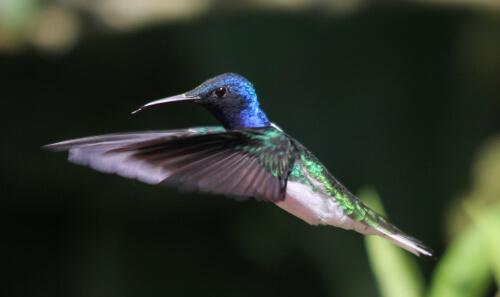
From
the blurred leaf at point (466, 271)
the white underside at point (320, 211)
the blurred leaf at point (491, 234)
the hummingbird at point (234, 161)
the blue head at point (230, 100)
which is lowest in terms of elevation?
the blurred leaf at point (466, 271)

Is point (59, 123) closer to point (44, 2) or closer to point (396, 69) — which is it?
point (44, 2)

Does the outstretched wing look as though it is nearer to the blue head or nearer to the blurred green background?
the blue head

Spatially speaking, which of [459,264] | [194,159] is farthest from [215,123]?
[194,159]

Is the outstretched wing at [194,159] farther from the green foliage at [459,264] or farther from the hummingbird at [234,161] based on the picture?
the green foliage at [459,264]

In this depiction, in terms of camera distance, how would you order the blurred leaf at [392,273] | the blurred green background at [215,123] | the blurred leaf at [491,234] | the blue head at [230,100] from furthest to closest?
the blurred green background at [215,123] < the blurred leaf at [392,273] < the blurred leaf at [491,234] < the blue head at [230,100]

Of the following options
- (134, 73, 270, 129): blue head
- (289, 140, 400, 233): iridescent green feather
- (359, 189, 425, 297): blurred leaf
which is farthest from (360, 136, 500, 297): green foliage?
(134, 73, 270, 129): blue head

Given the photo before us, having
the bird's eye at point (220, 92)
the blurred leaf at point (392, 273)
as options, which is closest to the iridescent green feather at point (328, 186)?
the bird's eye at point (220, 92)

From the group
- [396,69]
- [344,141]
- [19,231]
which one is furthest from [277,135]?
[19,231]

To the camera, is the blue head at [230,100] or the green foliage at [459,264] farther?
the green foliage at [459,264]
